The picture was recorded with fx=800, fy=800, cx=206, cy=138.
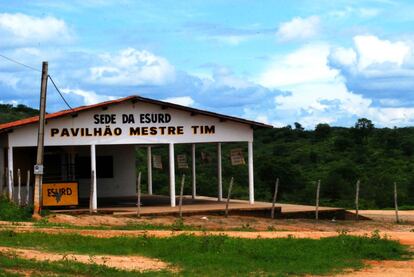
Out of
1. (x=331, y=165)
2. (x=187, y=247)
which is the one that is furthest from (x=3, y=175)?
(x=331, y=165)

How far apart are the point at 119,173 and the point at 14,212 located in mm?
11218

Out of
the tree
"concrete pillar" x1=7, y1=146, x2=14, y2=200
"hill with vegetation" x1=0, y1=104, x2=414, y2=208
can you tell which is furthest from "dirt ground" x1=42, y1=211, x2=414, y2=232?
the tree

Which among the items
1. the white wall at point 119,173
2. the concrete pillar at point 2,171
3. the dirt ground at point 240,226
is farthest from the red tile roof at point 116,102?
the white wall at point 119,173

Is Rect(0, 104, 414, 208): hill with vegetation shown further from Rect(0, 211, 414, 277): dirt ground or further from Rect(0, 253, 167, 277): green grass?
Rect(0, 253, 167, 277): green grass

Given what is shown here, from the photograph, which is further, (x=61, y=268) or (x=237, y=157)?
(x=237, y=157)

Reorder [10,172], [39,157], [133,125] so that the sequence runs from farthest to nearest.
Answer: [133,125], [10,172], [39,157]

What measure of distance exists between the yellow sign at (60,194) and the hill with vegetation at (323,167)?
7.64m

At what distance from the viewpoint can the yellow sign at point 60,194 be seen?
2711cm

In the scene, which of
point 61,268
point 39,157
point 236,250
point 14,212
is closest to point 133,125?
point 39,157

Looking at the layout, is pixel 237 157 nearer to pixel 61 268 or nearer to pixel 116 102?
pixel 116 102

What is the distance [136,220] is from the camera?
80.2 ft

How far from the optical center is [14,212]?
961 inches

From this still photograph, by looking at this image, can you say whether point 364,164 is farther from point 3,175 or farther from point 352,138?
point 3,175

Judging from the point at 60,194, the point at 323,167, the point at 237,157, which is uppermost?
the point at 323,167
